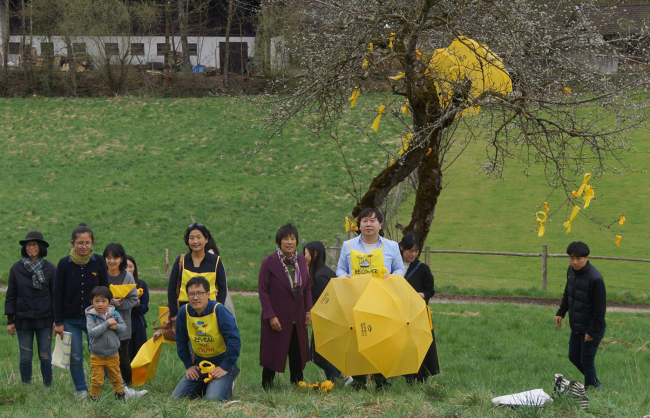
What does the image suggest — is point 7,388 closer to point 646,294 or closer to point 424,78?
point 424,78

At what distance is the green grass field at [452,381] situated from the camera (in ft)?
18.4

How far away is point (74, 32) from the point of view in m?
39.9

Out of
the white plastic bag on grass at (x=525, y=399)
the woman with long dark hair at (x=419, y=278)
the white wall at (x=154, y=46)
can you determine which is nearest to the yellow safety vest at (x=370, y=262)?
the woman with long dark hair at (x=419, y=278)

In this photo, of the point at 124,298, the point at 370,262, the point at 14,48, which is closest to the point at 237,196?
the point at 124,298

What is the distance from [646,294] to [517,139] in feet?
29.7

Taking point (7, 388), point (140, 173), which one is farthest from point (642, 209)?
point (7, 388)

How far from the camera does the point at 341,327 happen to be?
21.2 ft

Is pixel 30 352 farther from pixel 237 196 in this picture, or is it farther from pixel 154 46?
pixel 154 46

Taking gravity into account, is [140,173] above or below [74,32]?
below

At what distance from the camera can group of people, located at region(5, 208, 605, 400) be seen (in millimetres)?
6348

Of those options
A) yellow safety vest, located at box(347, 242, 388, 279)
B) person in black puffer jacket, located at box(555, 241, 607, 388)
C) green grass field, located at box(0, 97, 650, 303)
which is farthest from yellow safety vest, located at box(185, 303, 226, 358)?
green grass field, located at box(0, 97, 650, 303)

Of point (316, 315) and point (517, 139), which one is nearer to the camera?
point (316, 315)

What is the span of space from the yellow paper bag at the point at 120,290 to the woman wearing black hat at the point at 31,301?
2.79 feet

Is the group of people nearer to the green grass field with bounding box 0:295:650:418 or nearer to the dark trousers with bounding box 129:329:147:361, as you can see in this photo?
the dark trousers with bounding box 129:329:147:361
